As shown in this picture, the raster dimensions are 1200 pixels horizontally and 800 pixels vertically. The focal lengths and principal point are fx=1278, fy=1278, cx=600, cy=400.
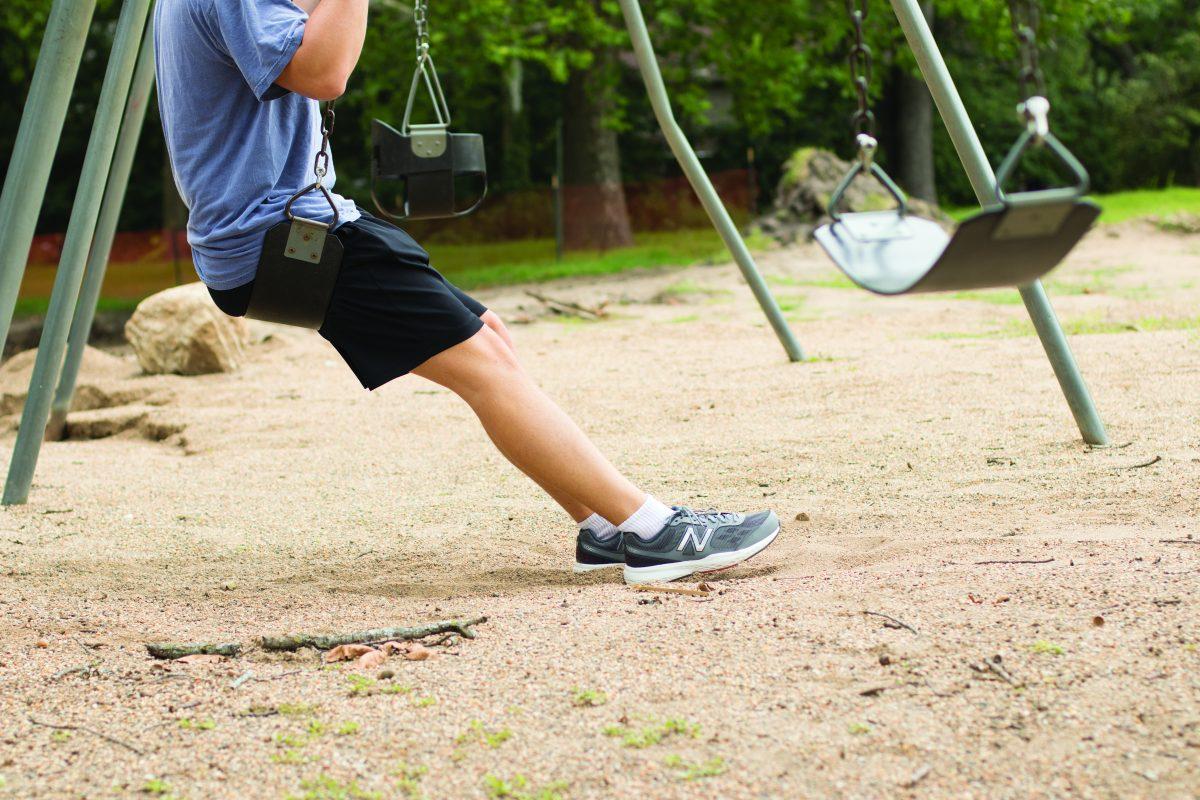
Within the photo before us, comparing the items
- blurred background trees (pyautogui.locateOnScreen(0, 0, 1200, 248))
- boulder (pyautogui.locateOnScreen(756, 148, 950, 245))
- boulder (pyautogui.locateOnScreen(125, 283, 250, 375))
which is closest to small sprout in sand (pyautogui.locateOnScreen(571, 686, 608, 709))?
boulder (pyautogui.locateOnScreen(125, 283, 250, 375))

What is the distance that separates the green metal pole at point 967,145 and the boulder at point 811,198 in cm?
879


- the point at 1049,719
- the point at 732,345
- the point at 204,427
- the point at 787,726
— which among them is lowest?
the point at 204,427

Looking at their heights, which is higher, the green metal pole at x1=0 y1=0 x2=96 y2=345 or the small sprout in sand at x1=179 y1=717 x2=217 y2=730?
the green metal pole at x1=0 y1=0 x2=96 y2=345

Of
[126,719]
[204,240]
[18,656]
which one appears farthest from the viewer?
[204,240]

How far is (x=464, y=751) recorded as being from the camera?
5.95 feet

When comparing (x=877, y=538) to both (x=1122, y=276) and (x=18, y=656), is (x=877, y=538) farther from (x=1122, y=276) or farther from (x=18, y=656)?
(x=1122, y=276)

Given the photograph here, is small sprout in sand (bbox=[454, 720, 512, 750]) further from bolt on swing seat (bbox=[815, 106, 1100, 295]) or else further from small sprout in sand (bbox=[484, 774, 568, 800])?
bolt on swing seat (bbox=[815, 106, 1100, 295])

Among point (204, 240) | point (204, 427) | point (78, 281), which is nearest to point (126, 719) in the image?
point (204, 240)

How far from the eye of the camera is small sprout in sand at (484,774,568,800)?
1662 millimetres

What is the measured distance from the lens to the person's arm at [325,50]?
2.33 m

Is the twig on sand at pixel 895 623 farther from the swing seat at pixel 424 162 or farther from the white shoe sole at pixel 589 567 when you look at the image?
the swing seat at pixel 424 162

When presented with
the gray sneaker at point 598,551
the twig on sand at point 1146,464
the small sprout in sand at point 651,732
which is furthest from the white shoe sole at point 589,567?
the twig on sand at point 1146,464

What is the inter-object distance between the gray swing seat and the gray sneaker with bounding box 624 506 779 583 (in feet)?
2.39

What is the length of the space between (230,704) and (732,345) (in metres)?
5.19
